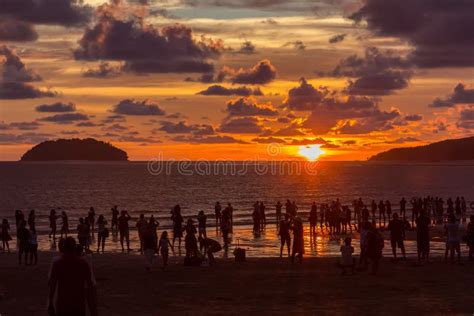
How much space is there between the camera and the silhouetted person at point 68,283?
905cm

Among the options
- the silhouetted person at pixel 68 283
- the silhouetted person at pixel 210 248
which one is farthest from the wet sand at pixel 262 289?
the silhouetted person at pixel 68 283

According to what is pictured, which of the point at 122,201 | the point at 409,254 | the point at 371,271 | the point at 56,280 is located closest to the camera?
the point at 56,280

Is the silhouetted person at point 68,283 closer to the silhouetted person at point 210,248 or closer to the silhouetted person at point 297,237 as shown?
the silhouetted person at point 210,248

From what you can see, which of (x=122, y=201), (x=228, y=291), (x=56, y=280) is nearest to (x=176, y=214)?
(x=228, y=291)

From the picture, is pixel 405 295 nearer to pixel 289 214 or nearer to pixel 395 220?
pixel 395 220

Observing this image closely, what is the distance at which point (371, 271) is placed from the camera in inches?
835

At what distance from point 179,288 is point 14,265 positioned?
8.53m

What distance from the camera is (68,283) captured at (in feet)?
30.0

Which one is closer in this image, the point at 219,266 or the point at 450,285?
the point at 450,285

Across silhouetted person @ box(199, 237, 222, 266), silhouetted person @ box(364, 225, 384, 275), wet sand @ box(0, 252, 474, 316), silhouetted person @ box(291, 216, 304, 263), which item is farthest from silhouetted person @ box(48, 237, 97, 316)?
silhouetted person @ box(291, 216, 304, 263)

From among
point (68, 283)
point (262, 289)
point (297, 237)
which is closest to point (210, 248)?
point (297, 237)

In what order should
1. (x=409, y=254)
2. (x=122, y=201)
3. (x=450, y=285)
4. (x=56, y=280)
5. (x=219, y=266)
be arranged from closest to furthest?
(x=56, y=280) → (x=450, y=285) → (x=219, y=266) → (x=409, y=254) → (x=122, y=201)

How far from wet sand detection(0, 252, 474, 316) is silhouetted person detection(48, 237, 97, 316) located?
674 cm

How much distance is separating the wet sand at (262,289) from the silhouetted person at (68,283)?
6.74 meters
